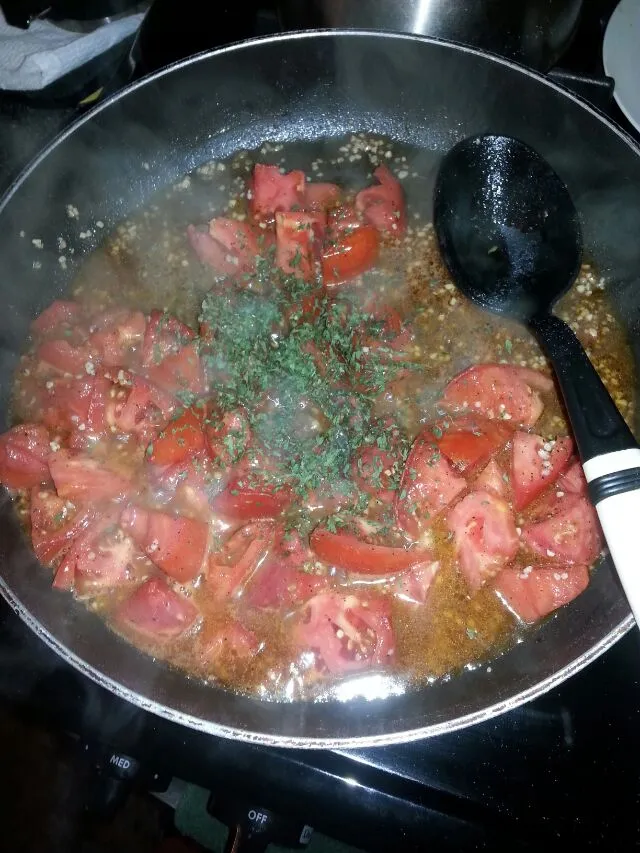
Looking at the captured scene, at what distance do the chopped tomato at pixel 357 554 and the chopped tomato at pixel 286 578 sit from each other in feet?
0.18

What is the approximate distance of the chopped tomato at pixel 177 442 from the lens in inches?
82.4

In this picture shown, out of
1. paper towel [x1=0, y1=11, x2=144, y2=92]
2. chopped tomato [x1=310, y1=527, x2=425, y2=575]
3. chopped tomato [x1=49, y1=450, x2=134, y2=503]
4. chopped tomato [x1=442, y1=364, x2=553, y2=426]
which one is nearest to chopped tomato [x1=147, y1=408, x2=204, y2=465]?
chopped tomato [x1=49, y1=450, x2=134, y2=503]

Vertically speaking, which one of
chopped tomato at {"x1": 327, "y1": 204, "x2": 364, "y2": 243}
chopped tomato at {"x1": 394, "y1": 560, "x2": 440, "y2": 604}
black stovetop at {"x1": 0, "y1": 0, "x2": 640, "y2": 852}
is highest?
chopped tomato at {"x1": 327, "y1": 204, "x2": 364, "y2": 243}

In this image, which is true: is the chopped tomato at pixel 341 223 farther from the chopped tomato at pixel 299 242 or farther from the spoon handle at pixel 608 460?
the spoon handle at pixel 608 460

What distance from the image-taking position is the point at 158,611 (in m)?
1.99

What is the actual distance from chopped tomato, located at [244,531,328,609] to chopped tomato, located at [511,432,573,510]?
0.69 metres

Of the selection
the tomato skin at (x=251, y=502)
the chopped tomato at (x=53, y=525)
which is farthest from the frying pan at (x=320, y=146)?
the tomato skin at (x=251, y=502)

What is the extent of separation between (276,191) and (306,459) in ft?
3.60

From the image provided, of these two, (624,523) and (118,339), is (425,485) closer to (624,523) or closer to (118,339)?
(624,523)

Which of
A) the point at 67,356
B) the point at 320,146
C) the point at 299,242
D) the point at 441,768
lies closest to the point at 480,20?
the point at 320,146

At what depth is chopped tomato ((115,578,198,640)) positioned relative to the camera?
1.98 m

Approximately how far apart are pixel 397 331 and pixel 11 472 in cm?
139

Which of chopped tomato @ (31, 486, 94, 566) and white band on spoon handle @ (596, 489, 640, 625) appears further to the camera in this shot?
chopped tomato @ (31, 486, 94, 566)

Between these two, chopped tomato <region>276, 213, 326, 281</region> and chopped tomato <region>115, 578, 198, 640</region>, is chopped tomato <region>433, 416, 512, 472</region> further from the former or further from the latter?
chopped tomato <region>115, 578, 198, 640</region>
